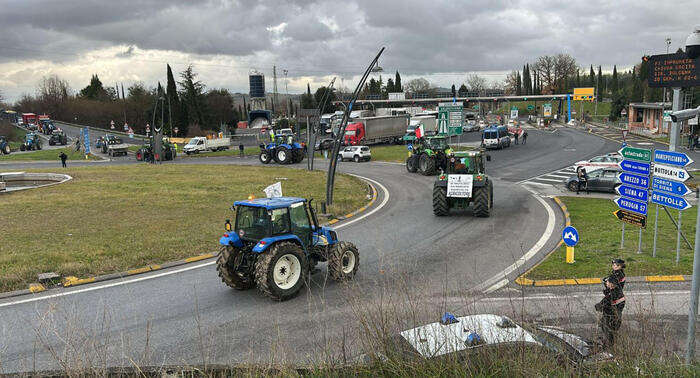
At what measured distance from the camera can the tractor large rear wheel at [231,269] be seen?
35.0ft

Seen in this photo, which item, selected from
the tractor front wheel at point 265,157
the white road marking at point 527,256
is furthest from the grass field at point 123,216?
the tractor front wheel at point 265,157

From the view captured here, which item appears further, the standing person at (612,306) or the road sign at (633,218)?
the road sign at (633,218)

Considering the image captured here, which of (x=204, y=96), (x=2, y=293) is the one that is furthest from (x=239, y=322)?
(x=204, y=96)

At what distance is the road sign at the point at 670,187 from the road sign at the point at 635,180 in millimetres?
713

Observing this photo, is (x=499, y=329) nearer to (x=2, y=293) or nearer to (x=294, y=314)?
(x=294, y=314)

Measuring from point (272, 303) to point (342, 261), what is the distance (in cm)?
200

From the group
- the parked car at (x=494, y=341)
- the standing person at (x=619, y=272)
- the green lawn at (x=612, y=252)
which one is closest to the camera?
the parked car at (x=494, y=341)

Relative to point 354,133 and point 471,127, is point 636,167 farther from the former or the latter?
point 471,127

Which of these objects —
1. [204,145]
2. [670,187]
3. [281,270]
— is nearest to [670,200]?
[670,187]

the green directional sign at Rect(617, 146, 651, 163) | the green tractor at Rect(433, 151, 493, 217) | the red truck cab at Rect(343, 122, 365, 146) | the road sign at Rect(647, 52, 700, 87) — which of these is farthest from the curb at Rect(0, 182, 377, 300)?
the red truck cab at Rect(343, 122, 365, 146)

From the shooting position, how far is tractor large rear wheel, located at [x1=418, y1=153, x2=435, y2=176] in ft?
108

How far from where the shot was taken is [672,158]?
10.6m

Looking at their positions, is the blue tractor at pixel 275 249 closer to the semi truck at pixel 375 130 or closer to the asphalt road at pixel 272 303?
the asphalt road at pixel 272 303

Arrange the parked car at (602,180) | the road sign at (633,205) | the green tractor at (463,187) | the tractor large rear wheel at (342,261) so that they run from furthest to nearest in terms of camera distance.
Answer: the parked car at (602,180)
the green tractor at (463,187)
the road sign at (633,205)
the tractor large rear wheel at (342,261)
